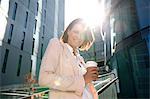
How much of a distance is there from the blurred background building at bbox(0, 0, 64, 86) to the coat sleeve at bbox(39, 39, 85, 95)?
529 inches

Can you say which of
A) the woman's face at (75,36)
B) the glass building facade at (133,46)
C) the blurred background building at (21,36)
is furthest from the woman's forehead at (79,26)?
the blurred background building at (21,36)

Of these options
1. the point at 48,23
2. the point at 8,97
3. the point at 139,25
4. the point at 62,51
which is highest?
the point at 48,23

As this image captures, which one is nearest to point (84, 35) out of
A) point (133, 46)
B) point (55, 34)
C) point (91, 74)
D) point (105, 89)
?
point (91, 74)

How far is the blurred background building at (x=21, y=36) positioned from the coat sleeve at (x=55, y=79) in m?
13.4

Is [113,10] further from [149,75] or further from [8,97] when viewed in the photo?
[8,97]

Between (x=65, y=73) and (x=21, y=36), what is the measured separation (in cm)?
1627

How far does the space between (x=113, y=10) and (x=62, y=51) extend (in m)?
13.3

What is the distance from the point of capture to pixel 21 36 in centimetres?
1669

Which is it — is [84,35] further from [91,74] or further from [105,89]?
[105,89]

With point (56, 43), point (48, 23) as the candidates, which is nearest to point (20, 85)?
point (48, 23)

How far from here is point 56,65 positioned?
3.77 feet

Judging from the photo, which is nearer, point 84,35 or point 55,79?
point 55,79

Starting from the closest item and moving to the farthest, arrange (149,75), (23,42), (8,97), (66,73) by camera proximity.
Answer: (66,73), (8,97), (149,75), (23,42)

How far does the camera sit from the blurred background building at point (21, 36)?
47.0ft
